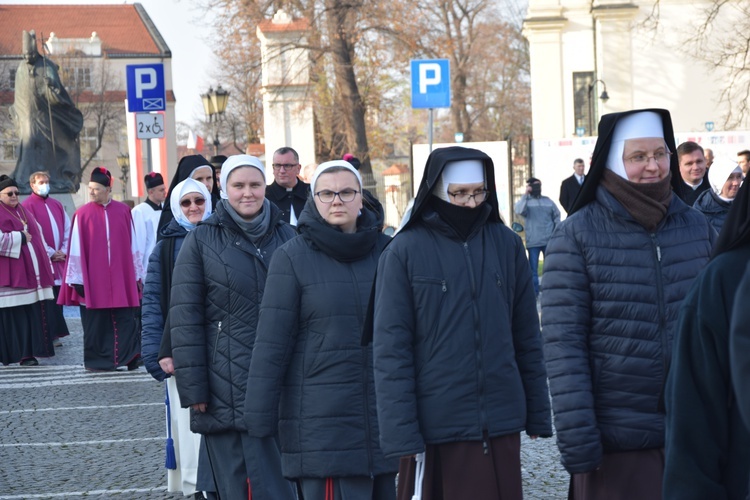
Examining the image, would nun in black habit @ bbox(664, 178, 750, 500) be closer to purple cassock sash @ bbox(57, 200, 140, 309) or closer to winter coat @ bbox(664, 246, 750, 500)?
winter coat @ bbox(664, 246, 750, 500)

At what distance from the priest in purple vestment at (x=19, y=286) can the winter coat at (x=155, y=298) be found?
304 inches

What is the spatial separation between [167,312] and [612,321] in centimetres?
367

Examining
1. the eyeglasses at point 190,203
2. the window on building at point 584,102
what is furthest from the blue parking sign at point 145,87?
the window on building at point 584,102

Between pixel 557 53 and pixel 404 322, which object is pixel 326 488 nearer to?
pixel 404 322

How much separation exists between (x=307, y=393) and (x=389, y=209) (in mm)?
31167

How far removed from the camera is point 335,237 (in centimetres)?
564

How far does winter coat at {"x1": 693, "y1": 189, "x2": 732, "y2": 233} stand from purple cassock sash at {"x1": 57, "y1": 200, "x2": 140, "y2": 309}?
21.1 feet

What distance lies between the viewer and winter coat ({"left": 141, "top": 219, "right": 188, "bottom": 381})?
7578mm

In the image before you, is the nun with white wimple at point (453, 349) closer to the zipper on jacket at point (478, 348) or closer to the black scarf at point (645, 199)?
the zipper on jacket at point (478, 348)

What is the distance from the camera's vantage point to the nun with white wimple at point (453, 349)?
4.85 meters

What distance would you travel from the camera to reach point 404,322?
16.2 feet

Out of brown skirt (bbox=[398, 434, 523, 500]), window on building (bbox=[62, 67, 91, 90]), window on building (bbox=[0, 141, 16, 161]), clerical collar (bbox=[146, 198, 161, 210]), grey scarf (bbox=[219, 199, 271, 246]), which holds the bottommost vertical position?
brown skirt (bbox=[398, 434, 523, 500])

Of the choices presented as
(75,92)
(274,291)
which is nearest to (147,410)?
(274,291)

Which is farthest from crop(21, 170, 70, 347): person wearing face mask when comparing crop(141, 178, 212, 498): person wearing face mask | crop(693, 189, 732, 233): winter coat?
crop(693, 189, 732, 233): winter coat
